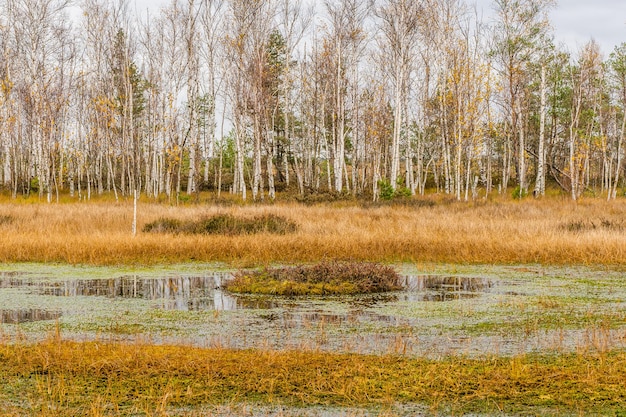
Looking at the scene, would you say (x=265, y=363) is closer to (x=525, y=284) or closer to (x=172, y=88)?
(x=525, y=284)

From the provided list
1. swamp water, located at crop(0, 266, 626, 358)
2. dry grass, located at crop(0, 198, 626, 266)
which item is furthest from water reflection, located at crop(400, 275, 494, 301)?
dry grass, located at crop(0, 198, 626, 266)

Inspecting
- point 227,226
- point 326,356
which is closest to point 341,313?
point 326,356

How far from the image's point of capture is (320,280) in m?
13.1

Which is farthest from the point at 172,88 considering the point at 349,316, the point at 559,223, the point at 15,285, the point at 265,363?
the point at 265,363

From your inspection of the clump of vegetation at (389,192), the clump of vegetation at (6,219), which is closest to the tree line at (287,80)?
the clump of vegetation at (389,192)

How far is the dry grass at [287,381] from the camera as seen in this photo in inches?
239

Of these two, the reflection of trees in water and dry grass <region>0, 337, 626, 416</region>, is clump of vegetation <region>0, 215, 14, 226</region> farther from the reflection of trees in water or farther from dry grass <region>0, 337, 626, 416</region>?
dry grass <region>0, 337, 626, 416</region>

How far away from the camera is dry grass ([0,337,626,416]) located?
19.9 feet

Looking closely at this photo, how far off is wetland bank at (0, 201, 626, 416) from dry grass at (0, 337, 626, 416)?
2 centimetres

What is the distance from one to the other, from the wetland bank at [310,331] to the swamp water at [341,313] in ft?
0.15

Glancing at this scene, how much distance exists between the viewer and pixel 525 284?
1398 centimetres

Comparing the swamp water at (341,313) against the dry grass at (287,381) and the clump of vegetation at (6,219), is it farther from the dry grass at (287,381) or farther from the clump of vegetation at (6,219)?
the clump of vegetation at (6,219)

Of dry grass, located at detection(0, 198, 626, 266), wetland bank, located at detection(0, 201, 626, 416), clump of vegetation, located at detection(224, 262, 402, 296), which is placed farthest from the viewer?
dry grass, located at detection(0, 198, 626, 266)

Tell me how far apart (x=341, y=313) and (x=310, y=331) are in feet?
5.25
